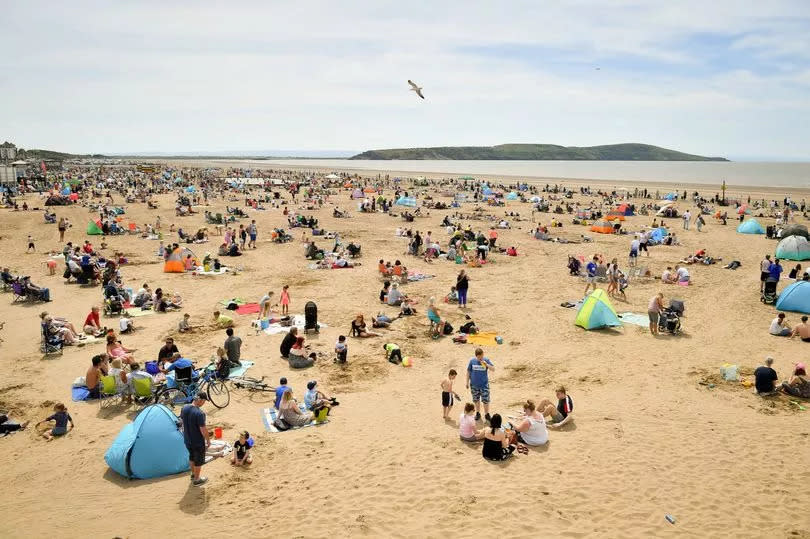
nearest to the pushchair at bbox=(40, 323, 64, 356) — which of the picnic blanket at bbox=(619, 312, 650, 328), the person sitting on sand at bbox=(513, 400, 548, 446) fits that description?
the person sitting on sand at bbox=(513, 400, 548, 446)

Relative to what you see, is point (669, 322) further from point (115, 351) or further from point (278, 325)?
point (115, 351)

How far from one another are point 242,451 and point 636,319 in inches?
431

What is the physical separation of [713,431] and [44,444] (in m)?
10.4

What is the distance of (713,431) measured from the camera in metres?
8.05

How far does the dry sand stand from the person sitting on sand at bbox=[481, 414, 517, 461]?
259mm

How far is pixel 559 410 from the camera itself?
27.5 feet

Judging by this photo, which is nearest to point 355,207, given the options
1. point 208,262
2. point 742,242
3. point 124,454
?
point 208,262

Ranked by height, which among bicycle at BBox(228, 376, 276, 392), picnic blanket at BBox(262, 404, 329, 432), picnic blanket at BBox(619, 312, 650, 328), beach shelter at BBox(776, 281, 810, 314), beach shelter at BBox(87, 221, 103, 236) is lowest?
picnic blanket at BBox(262, 404, 329, 432)

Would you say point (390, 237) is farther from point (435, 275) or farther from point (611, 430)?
point (611, 430)

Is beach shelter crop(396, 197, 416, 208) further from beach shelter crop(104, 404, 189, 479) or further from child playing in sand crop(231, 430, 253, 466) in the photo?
beach shelter crop(104, 404, 189, 479)

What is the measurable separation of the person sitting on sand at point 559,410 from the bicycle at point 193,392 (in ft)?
18.2

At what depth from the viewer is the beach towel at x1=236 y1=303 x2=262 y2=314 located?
14.3 m

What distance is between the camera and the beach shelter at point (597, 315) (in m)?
13.1

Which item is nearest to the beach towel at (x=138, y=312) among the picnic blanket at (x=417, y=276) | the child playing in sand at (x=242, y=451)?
the child playing in sand at (x=242, y=451)
